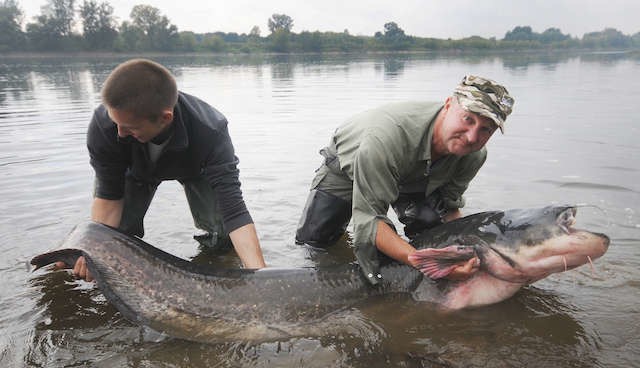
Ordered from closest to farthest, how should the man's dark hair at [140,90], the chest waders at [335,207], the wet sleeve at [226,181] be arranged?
the man's dark hair at [140,90]
the wet sleeve at [226,181]
the chest waders at [335,207]

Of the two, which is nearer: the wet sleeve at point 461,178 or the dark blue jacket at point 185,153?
the dark blue jacket at point 185,153

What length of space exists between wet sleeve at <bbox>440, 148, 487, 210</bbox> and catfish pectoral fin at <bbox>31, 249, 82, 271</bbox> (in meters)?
2.60

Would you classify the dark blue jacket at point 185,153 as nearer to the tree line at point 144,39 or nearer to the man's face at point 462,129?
the man's face at point 462,129

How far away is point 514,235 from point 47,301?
305 cm

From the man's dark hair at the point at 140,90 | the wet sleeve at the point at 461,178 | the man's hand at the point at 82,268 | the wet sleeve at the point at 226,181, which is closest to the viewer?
the man's dark hair at the point at 140,90

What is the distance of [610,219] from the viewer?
15.5 feet

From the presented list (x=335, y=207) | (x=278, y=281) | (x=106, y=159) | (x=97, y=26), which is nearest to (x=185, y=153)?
(x=106, y=159)

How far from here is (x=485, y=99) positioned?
286 centimetres

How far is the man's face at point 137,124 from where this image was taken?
8.83ft

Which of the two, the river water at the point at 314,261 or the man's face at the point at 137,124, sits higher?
the man's face at the point at 137,124

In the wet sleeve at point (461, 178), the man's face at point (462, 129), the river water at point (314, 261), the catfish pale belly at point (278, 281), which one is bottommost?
the river water at point (314, 261)

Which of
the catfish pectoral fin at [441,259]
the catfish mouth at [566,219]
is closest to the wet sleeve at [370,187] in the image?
the catfish pectoral fin at [441,259]

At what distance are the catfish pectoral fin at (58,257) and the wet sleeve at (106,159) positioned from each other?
0.57 m

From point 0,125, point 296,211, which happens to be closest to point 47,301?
point 296,211
